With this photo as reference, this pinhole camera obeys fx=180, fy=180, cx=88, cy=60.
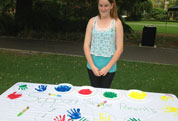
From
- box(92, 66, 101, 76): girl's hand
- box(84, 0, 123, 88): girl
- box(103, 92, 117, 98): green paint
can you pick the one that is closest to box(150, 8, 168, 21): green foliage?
box(84, 0, 123, 88): girl

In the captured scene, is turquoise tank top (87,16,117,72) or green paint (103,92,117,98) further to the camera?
turquoise tank top (87,16,117,72)

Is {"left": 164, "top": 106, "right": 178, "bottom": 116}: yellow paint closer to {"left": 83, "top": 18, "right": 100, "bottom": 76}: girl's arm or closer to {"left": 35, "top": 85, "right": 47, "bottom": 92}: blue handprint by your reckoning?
{"left": 83, "top": 18, "right": 100, "bottom": 76}: girl's arm

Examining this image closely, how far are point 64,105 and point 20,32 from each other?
1071cm

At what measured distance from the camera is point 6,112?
66.8 inches

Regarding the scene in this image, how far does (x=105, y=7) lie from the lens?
2170 millimetres

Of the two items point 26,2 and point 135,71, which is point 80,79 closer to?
point 135,71

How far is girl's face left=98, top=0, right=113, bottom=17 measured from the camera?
2147 millimetres

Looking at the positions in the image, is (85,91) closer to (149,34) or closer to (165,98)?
(165,98)

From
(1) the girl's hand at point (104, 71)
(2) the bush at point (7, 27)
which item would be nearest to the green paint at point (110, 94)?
(1) the girl's hand at point (104, 71)

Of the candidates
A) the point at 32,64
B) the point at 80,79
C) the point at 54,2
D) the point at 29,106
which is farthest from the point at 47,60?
the point at 54,2

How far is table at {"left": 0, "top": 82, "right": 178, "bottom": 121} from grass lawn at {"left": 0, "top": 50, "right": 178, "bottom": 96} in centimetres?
236

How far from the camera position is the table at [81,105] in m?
1.66

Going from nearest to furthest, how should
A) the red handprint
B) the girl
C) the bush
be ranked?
the red handprint < the girl < the bush

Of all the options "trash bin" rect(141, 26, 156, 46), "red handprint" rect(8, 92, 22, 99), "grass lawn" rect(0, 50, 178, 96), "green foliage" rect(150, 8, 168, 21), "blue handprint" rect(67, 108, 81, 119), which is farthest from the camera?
"green foliage" rect(150, 8, 168, 21)
